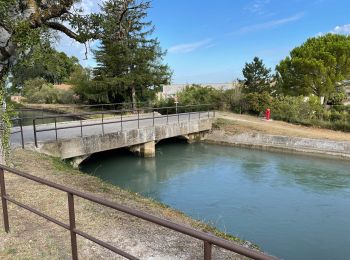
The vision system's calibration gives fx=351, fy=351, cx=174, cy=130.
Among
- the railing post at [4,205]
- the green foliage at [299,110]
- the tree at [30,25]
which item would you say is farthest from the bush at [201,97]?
the railing post at [4,205]

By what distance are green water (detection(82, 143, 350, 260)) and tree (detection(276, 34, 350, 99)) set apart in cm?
1203

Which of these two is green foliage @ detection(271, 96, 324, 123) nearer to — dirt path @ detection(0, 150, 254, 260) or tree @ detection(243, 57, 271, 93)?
tree @ detection(243, 57, 271, 93)

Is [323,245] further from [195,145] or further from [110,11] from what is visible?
[195,145]

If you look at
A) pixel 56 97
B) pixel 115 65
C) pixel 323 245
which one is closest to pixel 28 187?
pixel 323 245

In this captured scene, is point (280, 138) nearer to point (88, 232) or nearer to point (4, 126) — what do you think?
point (4, 126)

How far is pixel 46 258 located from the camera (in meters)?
4.26

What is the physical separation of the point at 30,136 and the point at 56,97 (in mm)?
34458

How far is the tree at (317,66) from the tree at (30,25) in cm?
2351

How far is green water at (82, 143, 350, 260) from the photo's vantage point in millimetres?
8484

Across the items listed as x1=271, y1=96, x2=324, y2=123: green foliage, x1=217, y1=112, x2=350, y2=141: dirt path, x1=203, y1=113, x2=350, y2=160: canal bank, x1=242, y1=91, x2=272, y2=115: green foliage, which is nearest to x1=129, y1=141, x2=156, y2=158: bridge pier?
x1=203, y1=113, x2=350, y2=160: canal bank

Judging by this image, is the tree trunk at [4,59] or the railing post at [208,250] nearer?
the railing post at [208,250]

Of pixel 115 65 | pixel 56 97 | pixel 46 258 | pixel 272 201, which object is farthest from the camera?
pixel 56 97

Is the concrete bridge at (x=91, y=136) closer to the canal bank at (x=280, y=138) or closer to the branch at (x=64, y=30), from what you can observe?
the canal bank at (x=280, y=138)

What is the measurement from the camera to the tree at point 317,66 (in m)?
27.3
